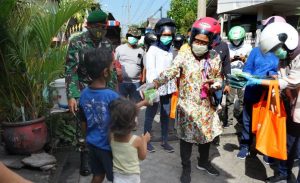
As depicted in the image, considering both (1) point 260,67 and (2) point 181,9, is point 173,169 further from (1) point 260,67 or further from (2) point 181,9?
(2) point 181,9

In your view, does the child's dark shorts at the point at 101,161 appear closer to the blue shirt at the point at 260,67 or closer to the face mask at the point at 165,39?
the blue shirt at the point at 260,67

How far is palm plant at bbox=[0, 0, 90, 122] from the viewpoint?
3.89 metres

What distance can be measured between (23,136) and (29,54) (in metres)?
0.98

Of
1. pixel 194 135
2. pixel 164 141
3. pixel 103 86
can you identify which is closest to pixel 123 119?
pixel 103 86

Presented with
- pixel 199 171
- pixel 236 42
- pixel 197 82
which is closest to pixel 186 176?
pixel 199 171

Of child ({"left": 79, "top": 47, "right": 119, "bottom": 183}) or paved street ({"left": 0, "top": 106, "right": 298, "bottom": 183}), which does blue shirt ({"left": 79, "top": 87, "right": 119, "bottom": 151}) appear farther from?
paved street ({"left": 0, "top": 106, "right": 298, "bottom": 183})

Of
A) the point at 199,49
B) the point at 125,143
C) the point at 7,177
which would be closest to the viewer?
the point at 7,177

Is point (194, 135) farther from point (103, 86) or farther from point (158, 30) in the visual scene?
point (158, 30)

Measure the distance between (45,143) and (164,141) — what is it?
162 centimetres

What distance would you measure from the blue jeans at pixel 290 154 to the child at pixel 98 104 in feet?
6.14

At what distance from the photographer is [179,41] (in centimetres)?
708

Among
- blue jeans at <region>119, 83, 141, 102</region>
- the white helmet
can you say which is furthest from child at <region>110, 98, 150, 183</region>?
blue jeans at <region>119, 83, 141, 102</region>

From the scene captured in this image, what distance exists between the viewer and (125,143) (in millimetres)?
2426

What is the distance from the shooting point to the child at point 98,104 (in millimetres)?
2555
